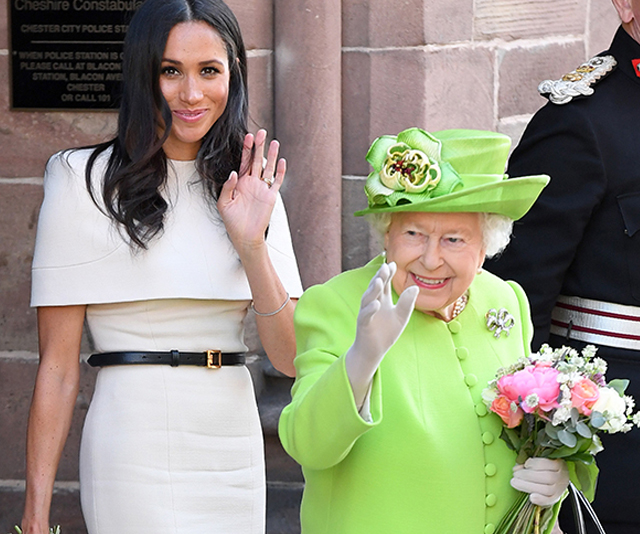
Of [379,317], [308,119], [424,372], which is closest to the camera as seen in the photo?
[379,317]

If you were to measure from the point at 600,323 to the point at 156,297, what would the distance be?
1.13 meters

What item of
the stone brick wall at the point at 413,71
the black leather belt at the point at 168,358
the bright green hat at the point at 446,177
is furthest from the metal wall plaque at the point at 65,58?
the bright green hat at the point at 446,177

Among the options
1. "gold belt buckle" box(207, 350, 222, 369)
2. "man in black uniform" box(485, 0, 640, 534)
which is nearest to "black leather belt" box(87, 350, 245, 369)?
"gold belt buckle" box(207, 350, 222, 369)

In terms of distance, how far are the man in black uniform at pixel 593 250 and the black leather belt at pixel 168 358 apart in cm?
73

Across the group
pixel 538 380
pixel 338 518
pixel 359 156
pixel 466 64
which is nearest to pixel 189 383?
pixel 338 518

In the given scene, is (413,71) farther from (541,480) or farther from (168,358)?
(541,480)

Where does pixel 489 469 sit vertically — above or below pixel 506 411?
below

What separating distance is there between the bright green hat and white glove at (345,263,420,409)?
0.95 ft

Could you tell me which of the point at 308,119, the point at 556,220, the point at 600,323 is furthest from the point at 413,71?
the point at 600,323

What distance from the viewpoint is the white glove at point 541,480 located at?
227 centimetres

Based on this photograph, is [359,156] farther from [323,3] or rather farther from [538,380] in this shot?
[538,380]

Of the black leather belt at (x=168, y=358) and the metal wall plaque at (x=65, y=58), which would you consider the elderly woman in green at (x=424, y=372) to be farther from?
the metal wall plaque at (x=65, y=58)

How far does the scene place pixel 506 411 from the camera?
89.1 inches

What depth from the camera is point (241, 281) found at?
118 inches
